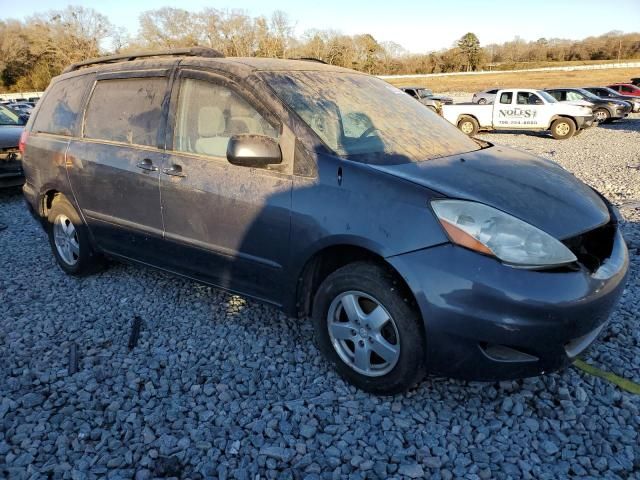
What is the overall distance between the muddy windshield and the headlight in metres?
0.58

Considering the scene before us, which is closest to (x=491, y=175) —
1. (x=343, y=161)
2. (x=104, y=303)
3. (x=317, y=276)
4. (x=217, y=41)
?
(x=343, y=161)

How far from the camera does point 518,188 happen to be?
262 centimetres

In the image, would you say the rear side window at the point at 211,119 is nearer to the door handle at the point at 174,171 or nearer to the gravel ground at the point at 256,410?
the door handle at the point at 174,171

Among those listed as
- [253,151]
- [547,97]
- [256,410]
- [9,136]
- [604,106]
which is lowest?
[256,410]

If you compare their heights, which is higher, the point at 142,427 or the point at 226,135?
the point at 226,135

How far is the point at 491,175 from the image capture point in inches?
107

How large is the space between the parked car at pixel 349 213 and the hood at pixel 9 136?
15.1 ft

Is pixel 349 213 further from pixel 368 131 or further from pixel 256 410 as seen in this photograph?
pixel 256 410

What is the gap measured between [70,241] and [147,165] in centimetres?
152

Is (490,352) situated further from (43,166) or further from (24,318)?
(43,166)

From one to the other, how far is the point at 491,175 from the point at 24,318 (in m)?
3.46

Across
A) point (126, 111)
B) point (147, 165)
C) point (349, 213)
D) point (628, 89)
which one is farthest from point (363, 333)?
point (628, 89)

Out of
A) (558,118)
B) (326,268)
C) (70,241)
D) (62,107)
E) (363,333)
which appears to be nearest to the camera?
(363,333)

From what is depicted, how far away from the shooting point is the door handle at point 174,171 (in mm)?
3199
